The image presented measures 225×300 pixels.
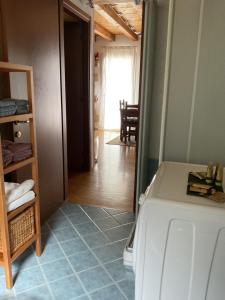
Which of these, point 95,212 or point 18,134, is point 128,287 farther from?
point 18,134

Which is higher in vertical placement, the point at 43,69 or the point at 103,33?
the point at 103,33

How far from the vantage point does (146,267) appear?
111 cm

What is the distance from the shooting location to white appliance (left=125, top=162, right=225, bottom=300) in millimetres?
1000

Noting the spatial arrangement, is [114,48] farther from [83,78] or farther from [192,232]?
[192,232]

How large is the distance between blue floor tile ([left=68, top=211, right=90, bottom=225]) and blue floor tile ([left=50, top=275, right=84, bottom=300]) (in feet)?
2.30

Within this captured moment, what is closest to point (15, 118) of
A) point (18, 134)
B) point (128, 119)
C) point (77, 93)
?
point (18, 134)

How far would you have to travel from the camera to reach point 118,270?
1729 millimetres

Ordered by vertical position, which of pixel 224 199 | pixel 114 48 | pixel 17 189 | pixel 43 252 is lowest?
pixel 43 252

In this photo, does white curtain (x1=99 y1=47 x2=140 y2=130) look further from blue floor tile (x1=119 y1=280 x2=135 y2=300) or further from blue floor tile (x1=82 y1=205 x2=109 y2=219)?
blue floor tile (x1=119 y1=280 x2=135 y2=300)

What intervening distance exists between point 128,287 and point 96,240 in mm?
542

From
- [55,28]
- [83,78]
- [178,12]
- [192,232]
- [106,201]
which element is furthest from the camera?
[83,78]

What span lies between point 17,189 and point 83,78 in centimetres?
227

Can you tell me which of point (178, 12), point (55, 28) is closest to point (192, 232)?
point (178, 12)

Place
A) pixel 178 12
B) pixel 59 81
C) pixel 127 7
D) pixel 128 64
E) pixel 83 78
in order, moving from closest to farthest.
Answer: pixel 178 12 < pixel 59 81 < pixel 83 78 < pixel 127 7 < pixel 128 64
